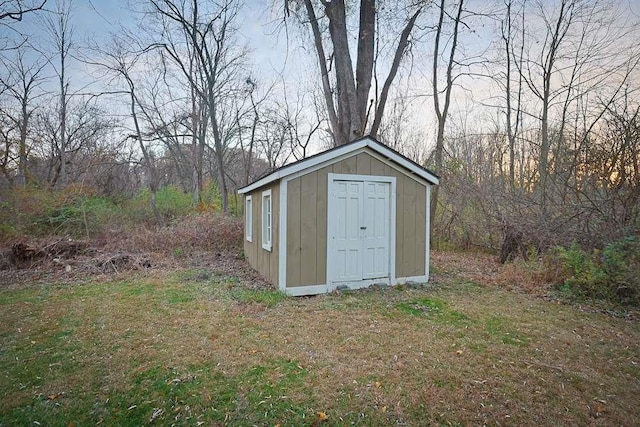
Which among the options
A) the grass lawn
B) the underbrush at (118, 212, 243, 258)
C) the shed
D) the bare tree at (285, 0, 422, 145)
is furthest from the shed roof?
the underbrush at (118, 212, 243, 258)

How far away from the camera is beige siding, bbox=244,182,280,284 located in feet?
19.2

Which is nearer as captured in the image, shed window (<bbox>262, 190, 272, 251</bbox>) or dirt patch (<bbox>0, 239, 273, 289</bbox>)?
shed window (<bbox>262, 190, 272, 251</bbox>)

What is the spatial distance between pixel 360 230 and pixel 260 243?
2241 mm

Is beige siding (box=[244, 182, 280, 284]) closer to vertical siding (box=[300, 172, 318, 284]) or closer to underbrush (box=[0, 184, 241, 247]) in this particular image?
vertical siding (box=[300, 172, 318, 284])

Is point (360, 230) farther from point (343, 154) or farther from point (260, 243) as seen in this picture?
point (260, 243)

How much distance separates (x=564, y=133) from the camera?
7980mm

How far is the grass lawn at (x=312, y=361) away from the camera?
2.61m

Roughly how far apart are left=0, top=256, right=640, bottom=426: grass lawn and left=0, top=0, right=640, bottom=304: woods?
295 centimetres

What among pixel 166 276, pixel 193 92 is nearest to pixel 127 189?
pixel 193 92

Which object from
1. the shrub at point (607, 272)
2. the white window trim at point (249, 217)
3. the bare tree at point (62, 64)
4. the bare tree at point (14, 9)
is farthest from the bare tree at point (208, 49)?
the shrub at point (607, 272)

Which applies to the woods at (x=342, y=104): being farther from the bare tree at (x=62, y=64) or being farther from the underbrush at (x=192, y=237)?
the underbrush at (x=192, y=237)

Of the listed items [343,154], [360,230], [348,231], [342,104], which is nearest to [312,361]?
[348,231]

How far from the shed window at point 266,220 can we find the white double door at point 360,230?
1.27 meters

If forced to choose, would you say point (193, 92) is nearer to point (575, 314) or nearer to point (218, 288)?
point (218, 288)
